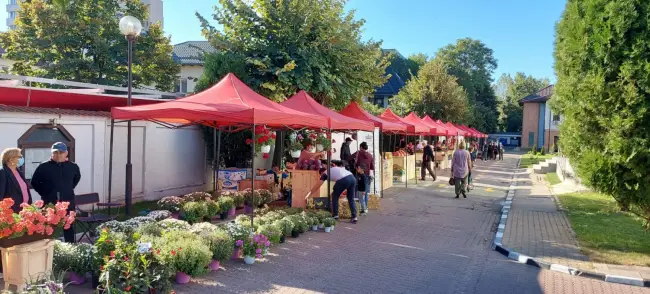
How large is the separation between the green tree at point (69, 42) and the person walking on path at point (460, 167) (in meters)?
15.4

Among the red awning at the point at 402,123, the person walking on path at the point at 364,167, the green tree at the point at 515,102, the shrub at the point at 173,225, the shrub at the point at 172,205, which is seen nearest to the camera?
the shrub at the point at 173,225

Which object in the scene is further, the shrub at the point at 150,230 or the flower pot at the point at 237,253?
the flower pot at the point at 237,253

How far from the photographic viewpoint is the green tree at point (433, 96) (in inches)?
1449

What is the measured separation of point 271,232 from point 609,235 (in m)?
6.82

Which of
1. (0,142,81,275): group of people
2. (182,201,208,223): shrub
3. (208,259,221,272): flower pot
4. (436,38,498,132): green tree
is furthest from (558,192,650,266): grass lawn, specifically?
(436,38,498,132): green tree

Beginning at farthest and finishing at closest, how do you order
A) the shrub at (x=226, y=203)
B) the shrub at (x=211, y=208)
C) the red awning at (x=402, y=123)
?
the red awning at (x=402, y=123)
the shrub at (x=226, y=203)
the shrub at (x=211, y=208)

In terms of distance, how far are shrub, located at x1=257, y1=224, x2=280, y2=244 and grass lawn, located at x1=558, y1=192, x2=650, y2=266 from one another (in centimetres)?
512

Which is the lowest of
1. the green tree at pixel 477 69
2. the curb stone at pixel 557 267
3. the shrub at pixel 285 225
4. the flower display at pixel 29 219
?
the curb stone at pixel 557 267

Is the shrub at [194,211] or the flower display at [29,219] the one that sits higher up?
the flower display at [29,219]

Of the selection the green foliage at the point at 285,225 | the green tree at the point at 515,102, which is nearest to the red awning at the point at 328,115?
the green foliage at the point at 285,225

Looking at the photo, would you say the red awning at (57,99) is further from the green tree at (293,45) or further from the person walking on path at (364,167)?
the person walking on path at (364,167)

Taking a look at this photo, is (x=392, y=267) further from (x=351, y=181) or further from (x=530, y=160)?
(x=530, y=160)

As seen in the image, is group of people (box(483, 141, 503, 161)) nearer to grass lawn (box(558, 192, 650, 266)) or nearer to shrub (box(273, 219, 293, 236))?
grass lawn (box(558, 192, 650, 266))

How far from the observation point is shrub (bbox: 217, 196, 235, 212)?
9602mm
